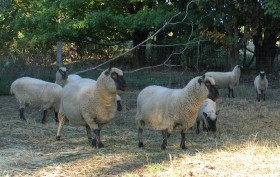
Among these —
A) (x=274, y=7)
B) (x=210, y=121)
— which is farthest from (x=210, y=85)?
(x=274, y=7)

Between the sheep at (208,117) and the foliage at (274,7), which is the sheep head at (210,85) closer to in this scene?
the sheep at (208,117)

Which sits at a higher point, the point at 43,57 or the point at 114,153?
the point at 43,57

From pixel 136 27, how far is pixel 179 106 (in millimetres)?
9679

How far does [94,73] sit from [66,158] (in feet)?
33.5

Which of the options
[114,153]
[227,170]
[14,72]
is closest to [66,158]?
[114,153]

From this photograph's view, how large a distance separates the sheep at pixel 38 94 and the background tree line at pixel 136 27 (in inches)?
190

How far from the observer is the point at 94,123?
309 inches

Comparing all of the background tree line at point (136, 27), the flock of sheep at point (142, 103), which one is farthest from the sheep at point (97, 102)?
the background tree line at point (136, 27)

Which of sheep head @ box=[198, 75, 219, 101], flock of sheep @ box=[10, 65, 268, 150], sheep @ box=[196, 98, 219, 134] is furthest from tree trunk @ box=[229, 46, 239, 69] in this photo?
sheep head @ box=[198, 75, 219, 101]

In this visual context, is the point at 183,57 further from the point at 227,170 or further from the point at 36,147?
the point at 227,170

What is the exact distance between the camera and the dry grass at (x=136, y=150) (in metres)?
5.89

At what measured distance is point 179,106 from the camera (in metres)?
7.48

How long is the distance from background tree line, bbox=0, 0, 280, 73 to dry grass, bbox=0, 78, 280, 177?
5773 mm

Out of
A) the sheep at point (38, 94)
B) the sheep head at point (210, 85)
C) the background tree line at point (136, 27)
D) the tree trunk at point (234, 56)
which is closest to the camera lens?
the sheep head at point (210, 85)
